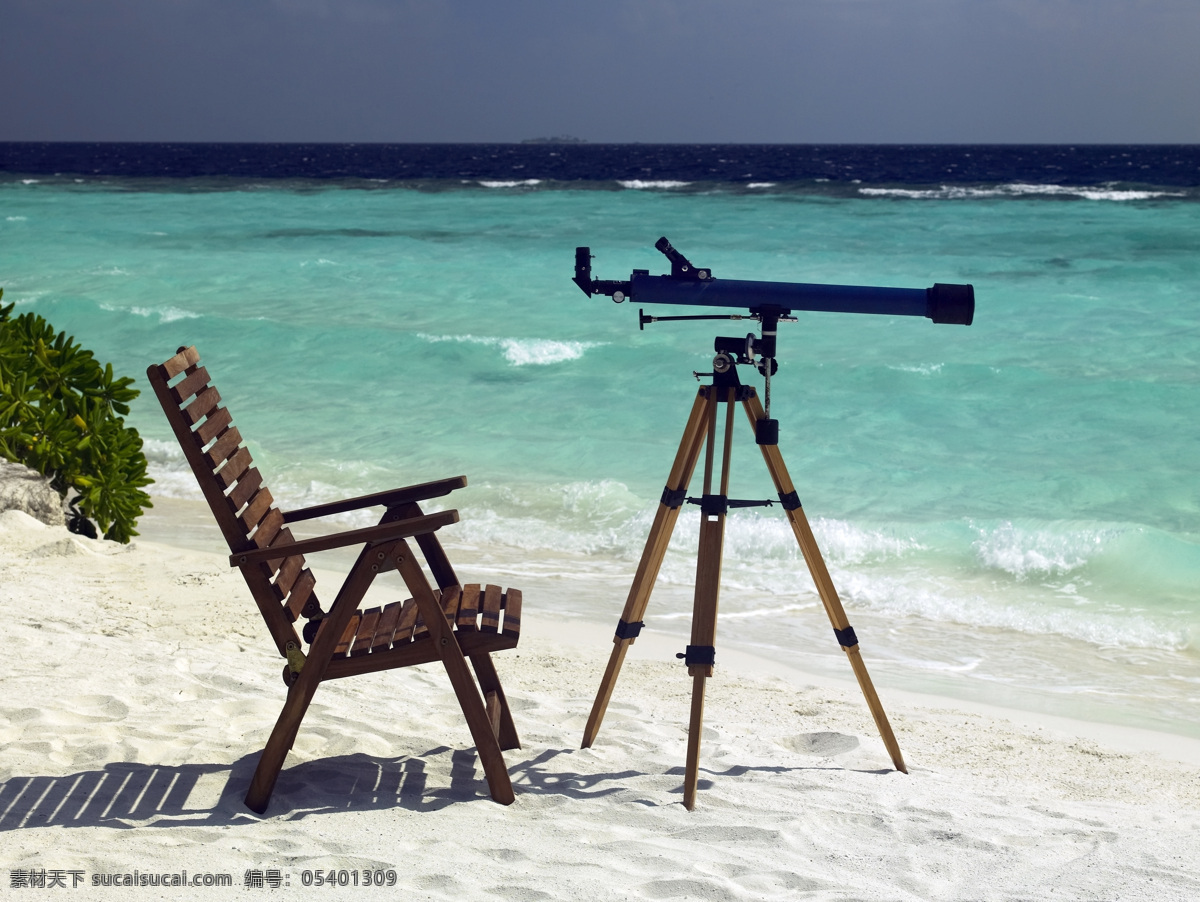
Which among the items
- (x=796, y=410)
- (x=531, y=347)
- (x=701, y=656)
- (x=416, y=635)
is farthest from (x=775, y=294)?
(x=531, y=347)

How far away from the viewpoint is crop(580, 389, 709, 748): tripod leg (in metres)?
3.34

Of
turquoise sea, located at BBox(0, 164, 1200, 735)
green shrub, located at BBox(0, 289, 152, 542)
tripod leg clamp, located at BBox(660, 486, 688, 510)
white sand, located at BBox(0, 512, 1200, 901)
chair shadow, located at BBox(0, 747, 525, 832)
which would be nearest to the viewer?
white sand, located at BBox(0, 512, 1200, 901)

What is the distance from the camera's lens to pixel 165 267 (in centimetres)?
2067

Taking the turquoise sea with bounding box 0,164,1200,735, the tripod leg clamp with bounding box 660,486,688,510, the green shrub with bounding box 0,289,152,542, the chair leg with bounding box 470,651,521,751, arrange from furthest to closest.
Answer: the green shrub with bounding box 0,289,152,542 → the turquoise sea with bounding box 0,164,1200,735 → the chair leg with bounding box 470,651,521,751 → the tripod leg clamp with bounding box 660,486,688,510

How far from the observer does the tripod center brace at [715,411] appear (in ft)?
10.3

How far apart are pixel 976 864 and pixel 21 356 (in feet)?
16.6

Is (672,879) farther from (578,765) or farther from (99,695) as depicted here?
(99,695)

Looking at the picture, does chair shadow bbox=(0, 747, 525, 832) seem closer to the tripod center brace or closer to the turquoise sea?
the tripod center brace

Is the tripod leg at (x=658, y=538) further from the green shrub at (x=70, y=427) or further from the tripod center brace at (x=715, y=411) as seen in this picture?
the green shrub at (x=70, y=427)

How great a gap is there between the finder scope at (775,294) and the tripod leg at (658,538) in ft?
0.99

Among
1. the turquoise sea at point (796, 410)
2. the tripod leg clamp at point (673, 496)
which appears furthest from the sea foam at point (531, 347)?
the tripod leg clamp at point (673, 496)

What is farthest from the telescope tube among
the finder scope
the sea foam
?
the sea foam

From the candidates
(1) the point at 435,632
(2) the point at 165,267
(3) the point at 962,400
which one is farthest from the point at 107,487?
(2) the point at 165,267

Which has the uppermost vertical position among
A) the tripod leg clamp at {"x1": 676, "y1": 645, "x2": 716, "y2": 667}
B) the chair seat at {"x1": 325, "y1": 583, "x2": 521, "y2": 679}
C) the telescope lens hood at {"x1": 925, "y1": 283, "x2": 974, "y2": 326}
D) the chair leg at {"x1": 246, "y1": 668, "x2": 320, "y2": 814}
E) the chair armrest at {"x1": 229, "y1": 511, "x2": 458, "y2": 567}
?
the telescope lens hood at {"x1": 925, "y1": 283, "x2": 974, "y2": 326}
